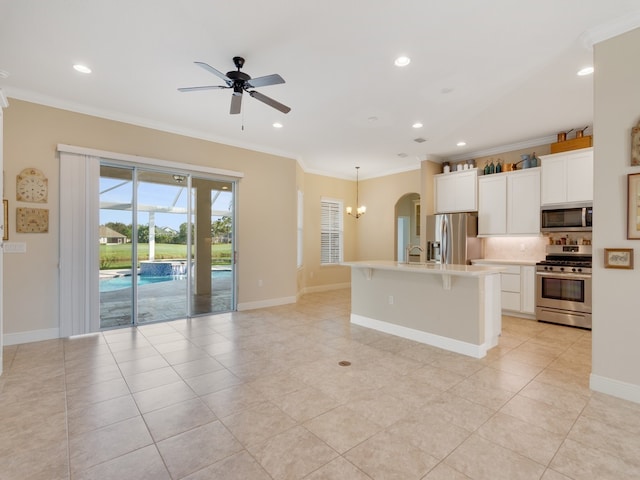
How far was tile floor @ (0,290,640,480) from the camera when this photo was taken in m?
1.84

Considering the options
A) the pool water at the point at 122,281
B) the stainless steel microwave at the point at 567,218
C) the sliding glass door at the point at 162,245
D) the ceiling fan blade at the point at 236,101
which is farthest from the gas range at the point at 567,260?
the pool water at the point at 122,281

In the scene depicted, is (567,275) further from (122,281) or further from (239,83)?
(122,281)

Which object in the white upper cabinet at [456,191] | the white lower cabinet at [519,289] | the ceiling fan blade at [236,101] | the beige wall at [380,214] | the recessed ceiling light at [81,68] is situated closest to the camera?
the ceiling fan blade at [236,101]

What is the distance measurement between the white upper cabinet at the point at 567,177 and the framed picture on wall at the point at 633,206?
2681 mm

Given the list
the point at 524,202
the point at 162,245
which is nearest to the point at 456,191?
the point at 524,202

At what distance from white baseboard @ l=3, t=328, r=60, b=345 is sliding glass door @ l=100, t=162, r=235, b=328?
0.57m

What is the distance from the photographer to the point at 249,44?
2875 millimetres

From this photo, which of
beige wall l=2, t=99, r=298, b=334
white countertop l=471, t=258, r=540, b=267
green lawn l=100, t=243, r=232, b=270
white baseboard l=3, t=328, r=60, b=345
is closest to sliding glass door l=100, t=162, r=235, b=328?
green lawn l=100, t=243, r=232, b=270

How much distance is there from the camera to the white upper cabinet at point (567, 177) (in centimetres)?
474

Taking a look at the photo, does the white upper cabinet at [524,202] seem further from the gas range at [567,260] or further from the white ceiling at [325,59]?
the white ceiling at [325,59]

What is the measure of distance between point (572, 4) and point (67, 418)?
4.88 m

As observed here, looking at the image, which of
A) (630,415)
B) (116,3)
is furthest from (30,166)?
(630,415)

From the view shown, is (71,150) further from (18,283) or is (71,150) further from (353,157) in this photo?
(353,157)

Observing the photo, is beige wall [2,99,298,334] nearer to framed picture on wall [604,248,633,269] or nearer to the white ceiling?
the white ceiling
